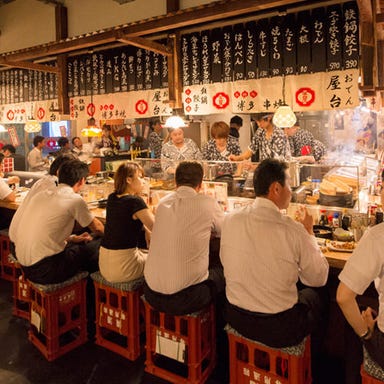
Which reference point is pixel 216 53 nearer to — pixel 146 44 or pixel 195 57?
pixel 195 57

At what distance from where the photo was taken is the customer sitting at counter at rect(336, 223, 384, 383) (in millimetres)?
2322

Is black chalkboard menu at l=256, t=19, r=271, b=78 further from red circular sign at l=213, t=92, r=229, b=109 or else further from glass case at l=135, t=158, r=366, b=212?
glass case at l=135, t=158, r=366, b=212

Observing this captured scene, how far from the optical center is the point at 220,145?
743 cm

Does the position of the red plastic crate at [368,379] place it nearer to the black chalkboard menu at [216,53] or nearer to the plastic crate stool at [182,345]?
the plastic crate stool at [182,345]

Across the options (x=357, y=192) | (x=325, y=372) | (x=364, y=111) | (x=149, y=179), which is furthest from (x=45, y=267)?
(x=364, y=111)

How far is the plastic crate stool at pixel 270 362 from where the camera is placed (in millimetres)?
2957

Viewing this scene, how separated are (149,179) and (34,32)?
4.15m

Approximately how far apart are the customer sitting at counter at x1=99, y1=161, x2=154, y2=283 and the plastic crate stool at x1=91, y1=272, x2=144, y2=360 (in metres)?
0.11

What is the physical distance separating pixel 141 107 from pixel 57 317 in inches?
156

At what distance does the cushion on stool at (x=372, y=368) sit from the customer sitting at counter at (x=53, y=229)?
2972 millimetres

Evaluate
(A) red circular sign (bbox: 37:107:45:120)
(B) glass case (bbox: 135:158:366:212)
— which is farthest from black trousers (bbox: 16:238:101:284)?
(A) red circular sign (bbox: 37:107:45:120)

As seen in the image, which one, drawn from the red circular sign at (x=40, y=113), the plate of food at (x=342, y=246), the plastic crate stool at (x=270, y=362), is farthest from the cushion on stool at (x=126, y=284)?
the red circular sign at (x=40, y=113)

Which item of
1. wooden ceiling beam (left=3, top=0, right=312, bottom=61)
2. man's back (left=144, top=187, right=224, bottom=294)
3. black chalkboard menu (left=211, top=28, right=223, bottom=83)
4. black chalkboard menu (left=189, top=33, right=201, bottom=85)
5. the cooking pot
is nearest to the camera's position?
man's back (left=144, top=187, right=224, bottom=294)

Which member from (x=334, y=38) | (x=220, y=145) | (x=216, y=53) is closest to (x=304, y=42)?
(x=334, y=38)
